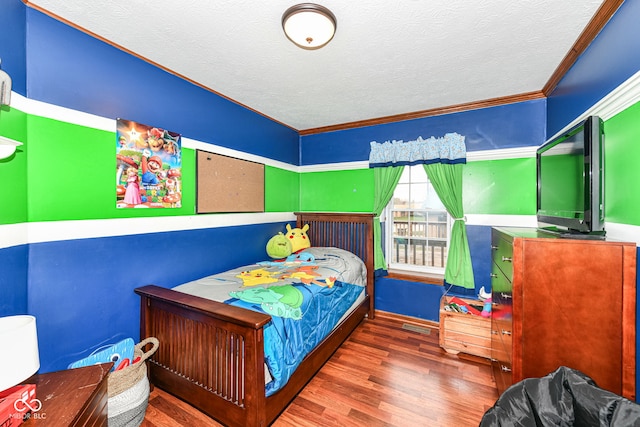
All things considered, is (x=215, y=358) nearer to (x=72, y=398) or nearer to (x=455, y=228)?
(x=72, y=398)

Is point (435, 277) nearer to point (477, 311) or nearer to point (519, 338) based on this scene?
point (477, 311)

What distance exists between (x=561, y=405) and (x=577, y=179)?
1204 millimetres

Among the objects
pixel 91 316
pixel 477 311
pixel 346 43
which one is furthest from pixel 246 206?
pixel 477 311

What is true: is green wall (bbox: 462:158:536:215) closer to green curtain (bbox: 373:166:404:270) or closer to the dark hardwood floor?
green curtain (bbox: 373:166:404:270)

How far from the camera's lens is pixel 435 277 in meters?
3.21

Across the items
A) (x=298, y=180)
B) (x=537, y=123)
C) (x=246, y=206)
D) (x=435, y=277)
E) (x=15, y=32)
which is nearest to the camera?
(x=15, y=32)

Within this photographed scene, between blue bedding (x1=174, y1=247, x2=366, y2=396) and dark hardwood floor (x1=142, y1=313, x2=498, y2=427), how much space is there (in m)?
0.35

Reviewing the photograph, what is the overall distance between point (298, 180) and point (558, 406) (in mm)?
3507

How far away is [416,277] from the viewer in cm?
324

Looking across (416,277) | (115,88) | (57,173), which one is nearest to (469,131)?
(416,277)

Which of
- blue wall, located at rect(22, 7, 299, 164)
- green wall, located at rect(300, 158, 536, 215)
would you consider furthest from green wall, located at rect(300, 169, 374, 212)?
blue wall, located at rect(22, 7, 299, 164)

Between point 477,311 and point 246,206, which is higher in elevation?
point 246,206

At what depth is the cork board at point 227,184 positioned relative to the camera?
2.51m

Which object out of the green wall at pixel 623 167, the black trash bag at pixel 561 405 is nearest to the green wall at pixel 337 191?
the green wall at pixel 623 167
